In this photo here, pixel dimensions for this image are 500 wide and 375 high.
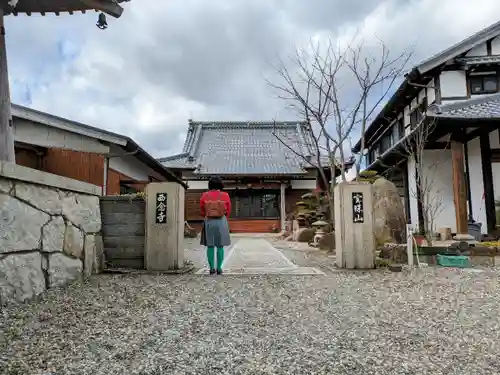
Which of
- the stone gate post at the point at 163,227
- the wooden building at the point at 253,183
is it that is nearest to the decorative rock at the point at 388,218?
the stone gate post at the point at 163,227

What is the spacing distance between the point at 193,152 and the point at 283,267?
50.4 feet

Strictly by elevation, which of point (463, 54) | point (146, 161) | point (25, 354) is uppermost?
point (463, 54)

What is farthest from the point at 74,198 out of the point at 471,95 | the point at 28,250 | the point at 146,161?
the point at 471,95

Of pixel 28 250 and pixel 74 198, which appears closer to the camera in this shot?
pixel 28 250

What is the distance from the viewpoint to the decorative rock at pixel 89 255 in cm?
475

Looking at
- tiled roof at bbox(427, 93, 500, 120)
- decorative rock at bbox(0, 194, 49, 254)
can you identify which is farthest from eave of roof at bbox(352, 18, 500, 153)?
decorative rock at bbox(0, 194, 49, 254)

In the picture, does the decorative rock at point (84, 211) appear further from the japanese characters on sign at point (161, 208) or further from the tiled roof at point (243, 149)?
the tiled roof at point (243, 149)

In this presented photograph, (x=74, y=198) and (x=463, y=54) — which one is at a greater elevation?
(x=463, y=54)

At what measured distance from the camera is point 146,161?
39.7 feet

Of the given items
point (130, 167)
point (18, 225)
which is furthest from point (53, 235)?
point (130, 167)

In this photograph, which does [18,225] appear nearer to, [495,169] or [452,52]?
[495,169]

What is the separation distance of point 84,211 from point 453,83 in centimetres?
1087

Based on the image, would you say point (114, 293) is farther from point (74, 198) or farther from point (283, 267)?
point (283, 267)

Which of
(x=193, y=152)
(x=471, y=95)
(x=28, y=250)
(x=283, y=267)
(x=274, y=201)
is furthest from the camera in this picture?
(x=193, y=152)
